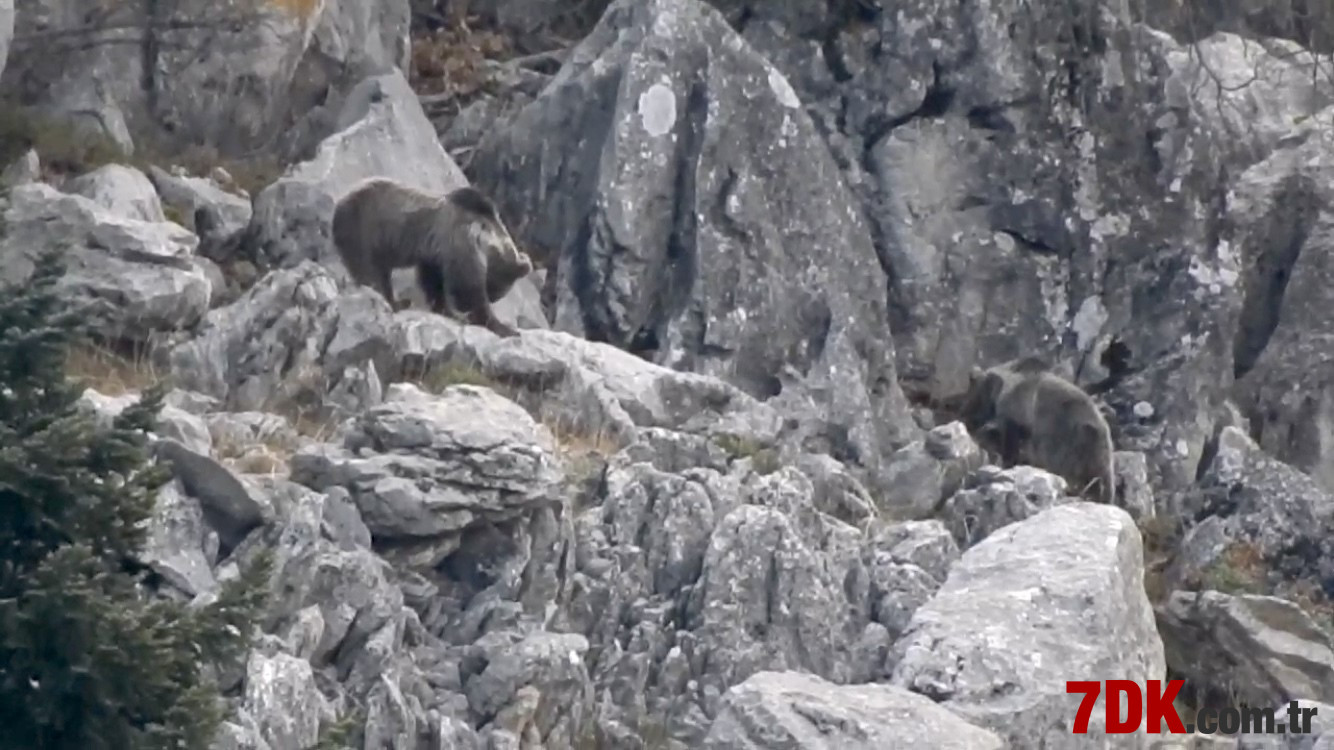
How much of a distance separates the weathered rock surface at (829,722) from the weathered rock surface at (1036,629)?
40cm

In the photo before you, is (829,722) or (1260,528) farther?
(1260,528)

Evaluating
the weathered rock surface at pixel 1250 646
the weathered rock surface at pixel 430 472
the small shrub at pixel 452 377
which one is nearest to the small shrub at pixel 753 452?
the small shrub at pixel 452 377

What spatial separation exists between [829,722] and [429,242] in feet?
21.3

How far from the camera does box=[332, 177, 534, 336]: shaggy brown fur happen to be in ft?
47.0

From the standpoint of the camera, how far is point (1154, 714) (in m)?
10.4

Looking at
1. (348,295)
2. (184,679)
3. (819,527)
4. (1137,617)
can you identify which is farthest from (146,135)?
(184,679)

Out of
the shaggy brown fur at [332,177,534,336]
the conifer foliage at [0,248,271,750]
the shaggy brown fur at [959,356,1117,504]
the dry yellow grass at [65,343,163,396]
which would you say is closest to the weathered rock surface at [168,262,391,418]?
the dry yellow grass at [65,343,163,396]

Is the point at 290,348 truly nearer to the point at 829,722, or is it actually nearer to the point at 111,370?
the point at 111,370

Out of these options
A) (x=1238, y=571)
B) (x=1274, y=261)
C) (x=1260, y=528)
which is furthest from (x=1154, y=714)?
(x=1274, y=261)

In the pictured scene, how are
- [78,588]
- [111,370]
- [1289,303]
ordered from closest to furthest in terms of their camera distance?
[78,588] → [111,370] → [1289,303]

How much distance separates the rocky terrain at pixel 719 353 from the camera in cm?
972

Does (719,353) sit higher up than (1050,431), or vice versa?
(719,353)

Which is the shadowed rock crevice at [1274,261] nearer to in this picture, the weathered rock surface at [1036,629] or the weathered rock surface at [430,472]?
the weathered rock surface at [1036,629]

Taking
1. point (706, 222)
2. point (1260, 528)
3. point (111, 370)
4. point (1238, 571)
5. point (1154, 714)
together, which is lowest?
point (1238, 571)
